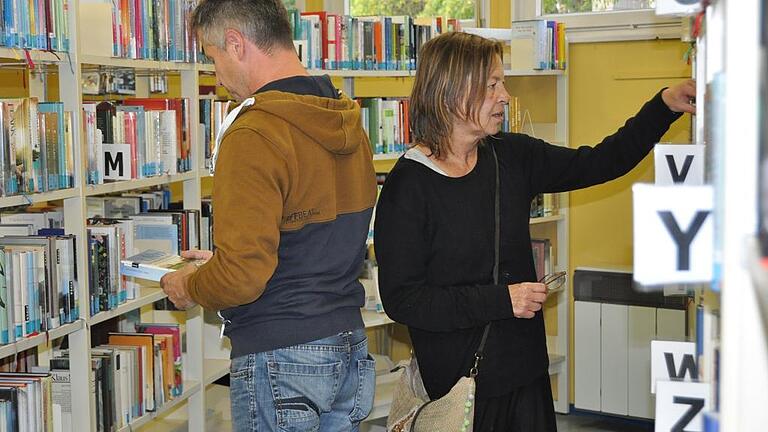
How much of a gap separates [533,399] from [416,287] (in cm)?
40

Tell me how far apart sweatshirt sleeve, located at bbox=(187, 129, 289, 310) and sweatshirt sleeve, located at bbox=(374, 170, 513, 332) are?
44 centimetres

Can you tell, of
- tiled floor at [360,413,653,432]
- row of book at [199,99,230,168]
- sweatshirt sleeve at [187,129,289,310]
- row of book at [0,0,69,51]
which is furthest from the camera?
tiled floor at [360,413,653,432]

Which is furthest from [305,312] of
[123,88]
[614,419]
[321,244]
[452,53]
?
[614,419]

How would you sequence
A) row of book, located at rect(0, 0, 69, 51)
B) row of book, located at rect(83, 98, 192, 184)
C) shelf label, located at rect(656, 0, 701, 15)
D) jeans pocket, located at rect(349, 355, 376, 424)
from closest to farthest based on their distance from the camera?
shelf label, located at rect(656, 0, 701, 15) → jeans pocket, located at rect(349, 355, 376, 424) → row of book, located at rect(0, 0, 69, 51) → row of book, located at rect(83, 98, 192, 184)

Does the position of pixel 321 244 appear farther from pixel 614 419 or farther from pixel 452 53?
pixel 614 419

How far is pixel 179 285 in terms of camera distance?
217 centimetres

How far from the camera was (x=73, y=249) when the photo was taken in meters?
2.87

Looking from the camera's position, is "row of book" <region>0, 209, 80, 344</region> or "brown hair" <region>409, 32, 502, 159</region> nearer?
"brown hair" <region>409, 32, 502, 159</region>

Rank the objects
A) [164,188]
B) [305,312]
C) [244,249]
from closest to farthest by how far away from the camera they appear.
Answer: [244,249] < [305,312] < [164,188]

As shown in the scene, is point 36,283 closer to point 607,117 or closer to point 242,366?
point 242,366

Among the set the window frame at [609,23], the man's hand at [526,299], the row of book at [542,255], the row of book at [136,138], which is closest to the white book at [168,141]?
the row of book at [136,138]

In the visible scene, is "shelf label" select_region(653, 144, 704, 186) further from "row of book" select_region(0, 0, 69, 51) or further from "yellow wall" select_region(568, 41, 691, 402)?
"yellow wall" select_region(568, 41, 691, 402)

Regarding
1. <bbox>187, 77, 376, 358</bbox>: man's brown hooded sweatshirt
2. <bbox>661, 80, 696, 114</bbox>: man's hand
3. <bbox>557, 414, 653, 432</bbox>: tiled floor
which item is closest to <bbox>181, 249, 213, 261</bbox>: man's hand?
<bbox>187, 77, 376, 358</bbox>: man's brown hooded sweatshirt

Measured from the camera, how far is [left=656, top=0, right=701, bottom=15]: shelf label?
1103mm
